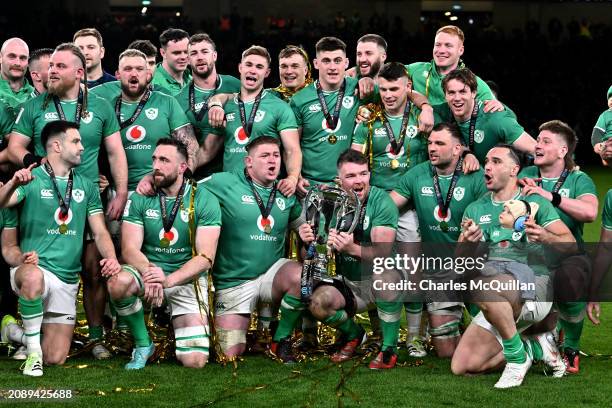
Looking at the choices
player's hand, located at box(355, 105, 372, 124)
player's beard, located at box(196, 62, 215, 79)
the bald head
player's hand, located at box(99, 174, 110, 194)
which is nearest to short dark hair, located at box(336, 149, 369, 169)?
player's hand, located at box(355, 105, 372, 124)

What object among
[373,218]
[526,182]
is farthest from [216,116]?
[526,182]

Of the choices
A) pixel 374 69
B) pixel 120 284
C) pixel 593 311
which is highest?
pixel 374 69

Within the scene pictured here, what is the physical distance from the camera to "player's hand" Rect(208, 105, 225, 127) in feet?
21.8

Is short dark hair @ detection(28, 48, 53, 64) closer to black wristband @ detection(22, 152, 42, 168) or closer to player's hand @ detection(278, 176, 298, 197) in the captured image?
black wristband @ detection(22, 152, 42, 168)

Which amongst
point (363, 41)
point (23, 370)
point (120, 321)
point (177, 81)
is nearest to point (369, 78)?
point (363, 41)

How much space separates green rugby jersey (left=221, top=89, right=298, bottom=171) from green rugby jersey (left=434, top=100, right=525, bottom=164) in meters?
1.13

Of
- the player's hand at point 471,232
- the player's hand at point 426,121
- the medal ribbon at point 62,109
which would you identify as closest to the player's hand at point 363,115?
the player's hand at point 426,121

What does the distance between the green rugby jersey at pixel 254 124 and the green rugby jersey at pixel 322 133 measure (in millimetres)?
190

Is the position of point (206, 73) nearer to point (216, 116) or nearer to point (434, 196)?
point (216, 116)

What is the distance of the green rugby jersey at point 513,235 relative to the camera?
19.1 feet

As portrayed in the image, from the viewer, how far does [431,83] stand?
718 centimetres

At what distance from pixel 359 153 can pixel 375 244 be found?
0.54 metres

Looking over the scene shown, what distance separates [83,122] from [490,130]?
2.53 metres

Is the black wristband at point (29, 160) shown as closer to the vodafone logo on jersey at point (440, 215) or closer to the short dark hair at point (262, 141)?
the short dark hair at point (262, 141)
